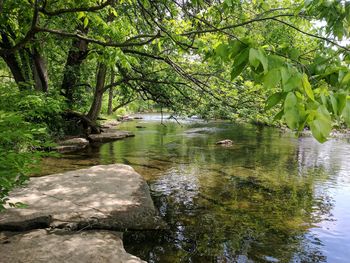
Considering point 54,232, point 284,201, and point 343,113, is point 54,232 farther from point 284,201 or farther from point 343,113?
point 284,201

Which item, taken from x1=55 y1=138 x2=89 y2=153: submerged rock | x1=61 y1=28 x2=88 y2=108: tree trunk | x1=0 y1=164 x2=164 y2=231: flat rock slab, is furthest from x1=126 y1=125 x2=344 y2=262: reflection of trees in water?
x1=61 y1=28 x2=88 y2=108: tree trunk

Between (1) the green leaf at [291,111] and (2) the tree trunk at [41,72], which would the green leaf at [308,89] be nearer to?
(1) the green leaf at [291,111]

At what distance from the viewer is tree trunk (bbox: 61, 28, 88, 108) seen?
16141mm

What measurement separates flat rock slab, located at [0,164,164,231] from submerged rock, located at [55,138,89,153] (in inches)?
275

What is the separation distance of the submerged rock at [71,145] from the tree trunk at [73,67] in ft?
6.97

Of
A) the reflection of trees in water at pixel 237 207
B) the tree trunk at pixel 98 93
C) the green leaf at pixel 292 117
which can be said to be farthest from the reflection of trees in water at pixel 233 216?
the tree trunk at pixel 98 93

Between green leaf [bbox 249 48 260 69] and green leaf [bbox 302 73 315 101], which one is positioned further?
green leaf [bbox 249 48 260 69]

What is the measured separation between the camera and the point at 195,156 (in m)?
15.2

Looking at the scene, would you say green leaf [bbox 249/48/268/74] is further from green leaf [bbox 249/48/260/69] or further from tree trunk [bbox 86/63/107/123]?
tree trunk [bbox 86/63/107/123]

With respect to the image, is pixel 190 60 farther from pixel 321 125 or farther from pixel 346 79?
pixel 321 125

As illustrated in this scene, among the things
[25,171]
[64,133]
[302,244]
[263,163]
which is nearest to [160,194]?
[302,244]

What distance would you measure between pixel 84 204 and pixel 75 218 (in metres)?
0.58

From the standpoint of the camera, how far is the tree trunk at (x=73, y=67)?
635 inches

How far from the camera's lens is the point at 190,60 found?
9.61 m
